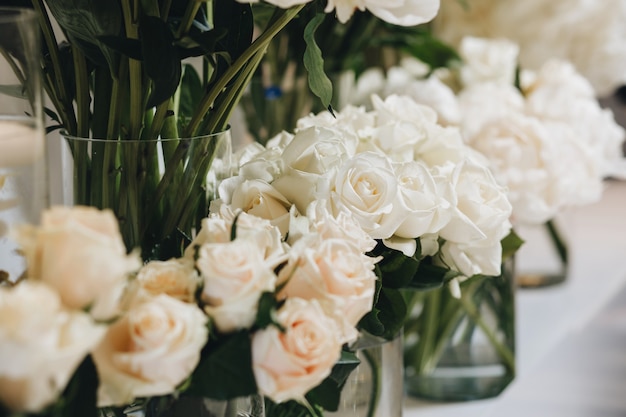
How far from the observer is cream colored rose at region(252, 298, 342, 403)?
1.31 ft

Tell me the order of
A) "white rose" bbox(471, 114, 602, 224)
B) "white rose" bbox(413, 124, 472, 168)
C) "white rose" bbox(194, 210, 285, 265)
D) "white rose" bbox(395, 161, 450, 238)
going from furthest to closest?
"white rose" bbox(471, 114, 602, 224) < "white rose" bbox(413, 124, 472, 168) < "white rose" bbox(395, 161, 450, 238) < "white rose" bbox(194, 210, 285, 265)

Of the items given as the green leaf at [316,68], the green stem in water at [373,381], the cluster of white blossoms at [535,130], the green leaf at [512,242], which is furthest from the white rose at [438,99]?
the green leaf at [316,68]

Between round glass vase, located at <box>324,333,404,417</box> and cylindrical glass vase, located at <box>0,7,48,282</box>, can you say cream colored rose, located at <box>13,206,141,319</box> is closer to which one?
cylindrical glass vase, located at <box>0,7,48,282</box>

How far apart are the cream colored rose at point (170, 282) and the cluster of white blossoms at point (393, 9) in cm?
13

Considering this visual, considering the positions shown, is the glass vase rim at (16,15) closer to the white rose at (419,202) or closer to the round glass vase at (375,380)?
the white rose at (419,202)

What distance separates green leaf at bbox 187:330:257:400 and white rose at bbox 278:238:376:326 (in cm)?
3

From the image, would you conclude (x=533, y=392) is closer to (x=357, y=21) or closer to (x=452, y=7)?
(x=357, y=21)

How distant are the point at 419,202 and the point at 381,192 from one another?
1.1 inches

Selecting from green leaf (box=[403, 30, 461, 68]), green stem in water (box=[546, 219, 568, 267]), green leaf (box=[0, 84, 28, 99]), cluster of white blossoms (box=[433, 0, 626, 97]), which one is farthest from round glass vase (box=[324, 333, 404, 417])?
cluster of white blossoms (box=[433, 0, 626, 97])

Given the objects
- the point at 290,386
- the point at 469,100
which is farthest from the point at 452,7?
the point at 290,386

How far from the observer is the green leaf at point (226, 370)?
406 millimetres

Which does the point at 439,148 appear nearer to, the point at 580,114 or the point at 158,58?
the point at 158,58

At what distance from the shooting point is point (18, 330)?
1.07 feet

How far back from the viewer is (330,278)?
0.43 metres
